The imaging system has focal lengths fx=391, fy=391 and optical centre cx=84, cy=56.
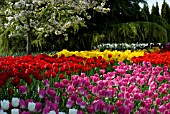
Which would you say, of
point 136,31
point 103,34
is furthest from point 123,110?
point 103,34

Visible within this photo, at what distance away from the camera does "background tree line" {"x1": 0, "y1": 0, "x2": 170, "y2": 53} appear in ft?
47.5

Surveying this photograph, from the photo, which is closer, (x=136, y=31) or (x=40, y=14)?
(x=40, y=14)

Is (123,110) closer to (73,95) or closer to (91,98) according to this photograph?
(73,95)

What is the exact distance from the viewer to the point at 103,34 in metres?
14.6

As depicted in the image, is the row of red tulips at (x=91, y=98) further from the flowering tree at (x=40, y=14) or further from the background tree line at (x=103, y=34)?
the background tree line at (x=103, y=34)

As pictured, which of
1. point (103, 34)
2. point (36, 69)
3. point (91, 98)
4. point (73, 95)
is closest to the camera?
point (73, 95)

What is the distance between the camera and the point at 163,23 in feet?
55.6

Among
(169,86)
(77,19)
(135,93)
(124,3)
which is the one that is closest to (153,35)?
(124,3)

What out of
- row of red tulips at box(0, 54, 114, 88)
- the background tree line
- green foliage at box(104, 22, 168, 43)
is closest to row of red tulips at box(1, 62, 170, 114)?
row of red tulips at box(0, 54, 114, 88)

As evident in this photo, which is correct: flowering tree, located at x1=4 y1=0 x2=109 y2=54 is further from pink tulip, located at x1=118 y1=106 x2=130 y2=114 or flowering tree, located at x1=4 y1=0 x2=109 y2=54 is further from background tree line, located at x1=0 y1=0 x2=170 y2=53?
pink tulip, located at x1=118 y1=106 x2=130 y2=114

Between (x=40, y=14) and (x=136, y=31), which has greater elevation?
(x=40, y=14)

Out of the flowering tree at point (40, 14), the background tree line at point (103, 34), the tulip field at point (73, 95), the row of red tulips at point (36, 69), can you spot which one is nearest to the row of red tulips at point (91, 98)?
the tulip field at point (73, 95)

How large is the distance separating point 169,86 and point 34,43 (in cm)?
1004

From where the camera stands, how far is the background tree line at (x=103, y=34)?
1448cm
